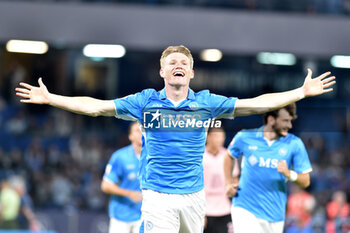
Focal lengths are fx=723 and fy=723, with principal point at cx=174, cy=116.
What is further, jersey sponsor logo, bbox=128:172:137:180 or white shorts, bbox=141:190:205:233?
jersey sponsor logo, bbox=128:172:137:180

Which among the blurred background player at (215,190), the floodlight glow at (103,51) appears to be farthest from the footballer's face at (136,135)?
the floodlight glow at (103,51)

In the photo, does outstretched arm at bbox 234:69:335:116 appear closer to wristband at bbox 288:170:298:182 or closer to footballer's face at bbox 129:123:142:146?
wristband at bbox 288:170:298:182

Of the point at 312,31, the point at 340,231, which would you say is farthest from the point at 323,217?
the point at 312,31

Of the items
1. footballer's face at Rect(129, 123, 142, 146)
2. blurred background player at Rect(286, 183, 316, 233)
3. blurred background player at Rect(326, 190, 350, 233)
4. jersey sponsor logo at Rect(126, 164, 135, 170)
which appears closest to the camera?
footballer's face at Rect(129, 123, 142, 146)

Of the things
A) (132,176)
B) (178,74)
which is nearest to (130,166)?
(132,176)

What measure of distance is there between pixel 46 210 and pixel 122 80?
25.2 ft

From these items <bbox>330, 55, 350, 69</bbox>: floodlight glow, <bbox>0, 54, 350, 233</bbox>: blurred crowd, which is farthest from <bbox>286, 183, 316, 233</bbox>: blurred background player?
<bbox>330, 55, 350, 69</bbox>: floodlight glow

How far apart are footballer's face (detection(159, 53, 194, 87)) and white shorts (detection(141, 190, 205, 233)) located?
92cm

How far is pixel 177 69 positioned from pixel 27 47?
62.6 ft

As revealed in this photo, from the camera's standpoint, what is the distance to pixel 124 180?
31.2 feet

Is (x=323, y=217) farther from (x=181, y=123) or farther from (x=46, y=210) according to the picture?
(x=181, y=123)

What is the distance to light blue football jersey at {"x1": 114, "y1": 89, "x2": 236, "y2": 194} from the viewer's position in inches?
232

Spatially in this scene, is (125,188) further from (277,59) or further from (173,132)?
(277,59)

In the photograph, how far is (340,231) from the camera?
16.4 metres
